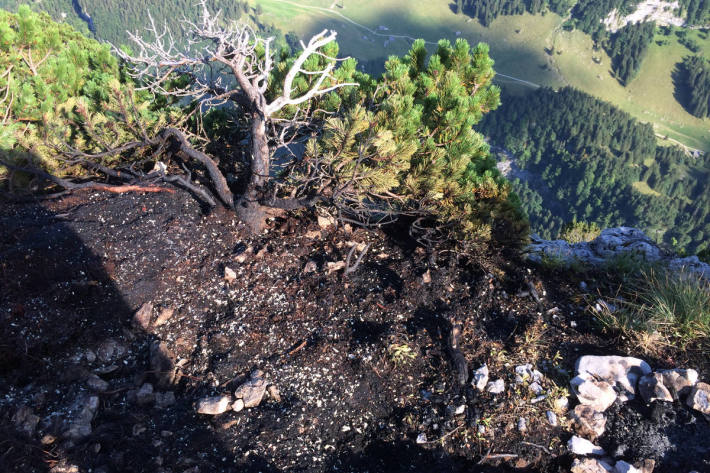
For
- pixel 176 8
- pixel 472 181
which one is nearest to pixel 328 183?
pixel 472 181

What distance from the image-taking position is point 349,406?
4039mm

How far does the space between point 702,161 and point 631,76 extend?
48387 mm

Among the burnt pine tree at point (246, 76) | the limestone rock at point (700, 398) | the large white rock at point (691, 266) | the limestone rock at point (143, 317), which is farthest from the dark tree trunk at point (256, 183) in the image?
the large white rock at point (691, 266)

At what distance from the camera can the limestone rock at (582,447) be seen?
13.1ft

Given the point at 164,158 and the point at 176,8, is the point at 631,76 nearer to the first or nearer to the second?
the point at 176,8

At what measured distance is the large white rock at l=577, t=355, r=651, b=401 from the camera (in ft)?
14.6

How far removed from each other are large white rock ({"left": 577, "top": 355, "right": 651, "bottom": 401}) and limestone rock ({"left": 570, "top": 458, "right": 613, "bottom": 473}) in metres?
0.85

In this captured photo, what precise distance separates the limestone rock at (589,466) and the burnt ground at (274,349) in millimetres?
137

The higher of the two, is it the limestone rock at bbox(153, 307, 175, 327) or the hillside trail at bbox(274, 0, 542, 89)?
the limestone rock at bbox(153, 307, 175, 327)

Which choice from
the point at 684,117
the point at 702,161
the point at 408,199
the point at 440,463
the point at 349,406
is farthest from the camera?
the point at 684,117

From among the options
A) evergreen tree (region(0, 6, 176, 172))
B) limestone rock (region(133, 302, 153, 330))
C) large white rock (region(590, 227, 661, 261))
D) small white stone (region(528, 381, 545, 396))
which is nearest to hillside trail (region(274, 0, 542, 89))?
large white rock (region(590, 227, 661, 261))

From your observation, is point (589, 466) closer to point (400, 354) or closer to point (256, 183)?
point (400, 354)

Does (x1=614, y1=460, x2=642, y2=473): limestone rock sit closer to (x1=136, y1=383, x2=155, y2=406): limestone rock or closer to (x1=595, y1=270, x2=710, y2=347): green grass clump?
(x1=595, y1=270, x2=710, y2=347): green grass clump

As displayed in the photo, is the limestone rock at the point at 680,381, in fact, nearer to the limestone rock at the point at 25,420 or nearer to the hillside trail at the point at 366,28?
the limestone rock at the point at 25,420
